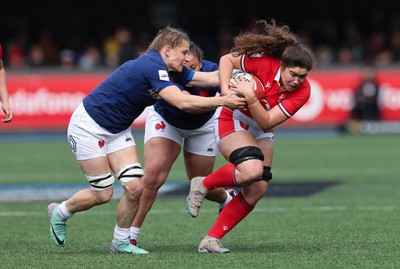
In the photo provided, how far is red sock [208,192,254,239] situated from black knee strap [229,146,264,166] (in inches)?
15.0

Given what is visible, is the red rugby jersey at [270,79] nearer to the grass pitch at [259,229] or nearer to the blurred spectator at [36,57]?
the grass pitch at [259,229]

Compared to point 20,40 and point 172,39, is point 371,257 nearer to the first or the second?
point 172,39

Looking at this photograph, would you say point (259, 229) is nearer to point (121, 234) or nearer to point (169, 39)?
point (121, 234)

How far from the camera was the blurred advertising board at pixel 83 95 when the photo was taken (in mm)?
20781

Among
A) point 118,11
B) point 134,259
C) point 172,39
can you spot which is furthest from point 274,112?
point 118,11

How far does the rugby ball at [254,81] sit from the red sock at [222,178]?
592 mm

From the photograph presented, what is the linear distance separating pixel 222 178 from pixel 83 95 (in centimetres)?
1377

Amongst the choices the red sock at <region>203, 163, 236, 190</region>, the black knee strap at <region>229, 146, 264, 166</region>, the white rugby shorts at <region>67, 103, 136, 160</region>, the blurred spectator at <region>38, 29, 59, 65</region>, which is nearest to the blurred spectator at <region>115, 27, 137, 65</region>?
the blurred spectator at <region>38, 29, 59, 65</region>

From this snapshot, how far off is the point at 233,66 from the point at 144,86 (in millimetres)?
709

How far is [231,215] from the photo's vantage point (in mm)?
7562

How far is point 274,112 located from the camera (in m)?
7.32

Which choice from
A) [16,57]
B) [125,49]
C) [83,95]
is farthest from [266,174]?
[16,57]

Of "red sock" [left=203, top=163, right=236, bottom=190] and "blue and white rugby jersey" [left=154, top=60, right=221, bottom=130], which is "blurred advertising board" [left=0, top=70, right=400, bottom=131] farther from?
"red sock" [left=203, top=163, right=236, bottom=190]

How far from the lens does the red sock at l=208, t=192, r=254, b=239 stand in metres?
7.55
